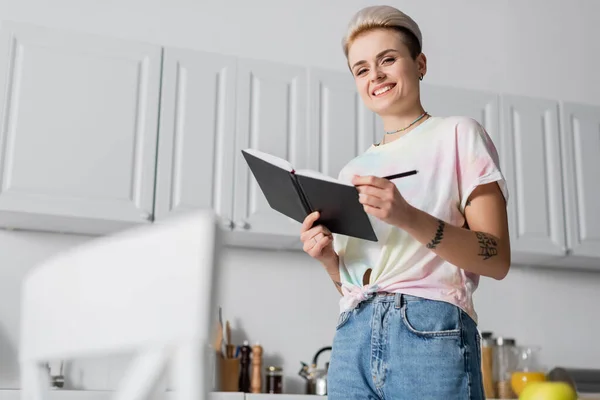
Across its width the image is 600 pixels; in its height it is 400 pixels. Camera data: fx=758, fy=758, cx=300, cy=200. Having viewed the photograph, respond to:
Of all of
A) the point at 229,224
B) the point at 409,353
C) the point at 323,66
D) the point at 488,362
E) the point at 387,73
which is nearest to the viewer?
the point at 409,353

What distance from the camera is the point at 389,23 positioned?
4.83 ft

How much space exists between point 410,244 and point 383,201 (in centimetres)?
15

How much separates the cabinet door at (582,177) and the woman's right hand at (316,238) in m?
2.39

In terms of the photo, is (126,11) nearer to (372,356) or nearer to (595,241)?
(595,241)

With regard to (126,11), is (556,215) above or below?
below

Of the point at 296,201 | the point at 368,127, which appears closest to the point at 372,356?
the point at 296,201

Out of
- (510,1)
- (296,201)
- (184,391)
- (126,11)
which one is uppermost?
(510,1)

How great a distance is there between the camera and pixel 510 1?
4.23m

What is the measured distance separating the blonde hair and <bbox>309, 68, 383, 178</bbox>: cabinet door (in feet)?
5.51

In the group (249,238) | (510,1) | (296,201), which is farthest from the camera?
(510,1)

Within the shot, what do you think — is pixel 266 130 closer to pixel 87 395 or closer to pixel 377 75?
pixel 87 395

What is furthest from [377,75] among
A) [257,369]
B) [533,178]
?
[533,178]

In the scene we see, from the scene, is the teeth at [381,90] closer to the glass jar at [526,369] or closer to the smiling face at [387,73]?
the smiling face at [387,73]

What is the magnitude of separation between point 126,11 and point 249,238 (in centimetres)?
124
